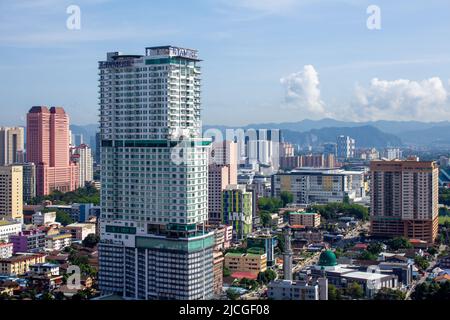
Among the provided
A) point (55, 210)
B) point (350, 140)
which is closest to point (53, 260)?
point (55, 210)

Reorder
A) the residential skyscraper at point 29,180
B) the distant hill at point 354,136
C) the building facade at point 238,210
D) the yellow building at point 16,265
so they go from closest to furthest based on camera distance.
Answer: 1. the yellow building at point 16,265
2. the building facade at point 238,210
3. the residential skyscraper at point 29,180
4. the distant hill at point 354,136

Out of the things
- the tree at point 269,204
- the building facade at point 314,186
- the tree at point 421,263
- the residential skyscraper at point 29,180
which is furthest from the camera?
the building facade at point 314,186

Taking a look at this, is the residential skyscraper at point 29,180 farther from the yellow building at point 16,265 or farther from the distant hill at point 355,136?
the distant hill at point 355,136

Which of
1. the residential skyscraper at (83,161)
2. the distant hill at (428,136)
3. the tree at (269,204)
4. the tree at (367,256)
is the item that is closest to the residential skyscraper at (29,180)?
the residential skyscraper at (83,161)

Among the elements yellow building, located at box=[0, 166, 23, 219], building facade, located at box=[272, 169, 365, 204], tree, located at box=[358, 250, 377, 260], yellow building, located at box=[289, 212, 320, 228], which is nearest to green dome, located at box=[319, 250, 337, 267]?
tree, located at box=[358, 250, 377, 260]

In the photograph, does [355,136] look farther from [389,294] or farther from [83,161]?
[389,294]

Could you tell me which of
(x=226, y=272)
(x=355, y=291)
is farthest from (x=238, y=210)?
(x=355, y=291)
